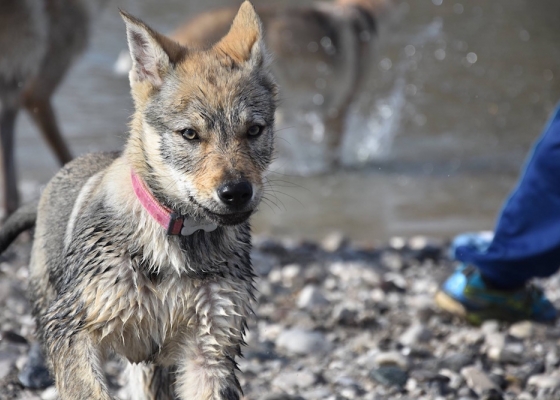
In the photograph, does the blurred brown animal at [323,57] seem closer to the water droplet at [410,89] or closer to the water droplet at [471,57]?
the water droplet at [410,89]

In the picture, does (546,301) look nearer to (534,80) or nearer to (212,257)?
→ (212,257)

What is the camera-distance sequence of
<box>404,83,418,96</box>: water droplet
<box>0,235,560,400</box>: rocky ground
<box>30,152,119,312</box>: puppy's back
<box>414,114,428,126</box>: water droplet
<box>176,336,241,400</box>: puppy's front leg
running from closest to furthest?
<box>176,336,241,400</box>: puppy's front leg → <box>30,152,119,312</box>: puppy's back → <box>0,235,560,400</box>: rocky ground → <box>414,114,428,126</box>: water droplet → <box>404,83,418,96</box>: water droplet

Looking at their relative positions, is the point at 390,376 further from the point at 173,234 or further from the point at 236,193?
the point at 236,193

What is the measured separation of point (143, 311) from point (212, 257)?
352 millimetres

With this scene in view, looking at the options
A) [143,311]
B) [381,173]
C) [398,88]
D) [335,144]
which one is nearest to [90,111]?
[335,144]

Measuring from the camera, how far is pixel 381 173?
29.8 feet

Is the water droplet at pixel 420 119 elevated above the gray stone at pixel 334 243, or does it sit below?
below

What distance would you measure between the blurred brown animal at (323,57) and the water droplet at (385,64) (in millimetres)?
2011

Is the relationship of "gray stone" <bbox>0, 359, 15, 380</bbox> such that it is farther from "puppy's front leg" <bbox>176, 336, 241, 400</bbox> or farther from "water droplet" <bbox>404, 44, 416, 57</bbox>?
"water droplet" <bbox>404, 44, 416, 57</bbox>

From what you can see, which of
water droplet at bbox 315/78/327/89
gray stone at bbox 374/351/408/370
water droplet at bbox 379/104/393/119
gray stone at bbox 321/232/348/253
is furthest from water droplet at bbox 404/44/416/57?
gray stone at bbox 374/351/408/370

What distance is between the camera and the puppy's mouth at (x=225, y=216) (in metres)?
3.03

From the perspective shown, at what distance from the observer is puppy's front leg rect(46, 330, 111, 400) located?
3.04 metres

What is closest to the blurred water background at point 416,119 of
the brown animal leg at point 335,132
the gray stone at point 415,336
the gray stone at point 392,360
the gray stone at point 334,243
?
the brown animal leg at point 335,132

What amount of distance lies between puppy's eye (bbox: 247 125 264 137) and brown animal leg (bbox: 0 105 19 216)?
12.7ft
